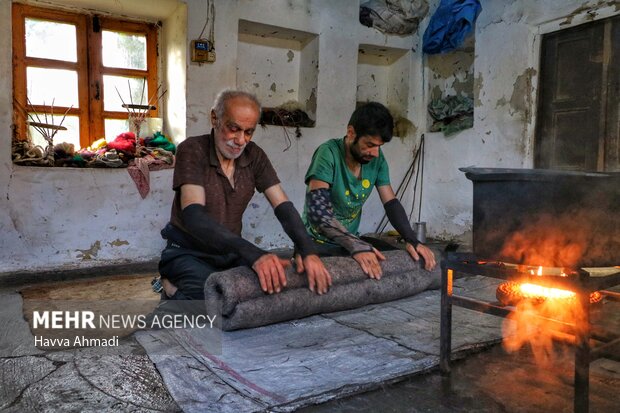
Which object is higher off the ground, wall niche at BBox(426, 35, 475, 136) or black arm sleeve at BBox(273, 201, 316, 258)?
wall niche at BBox(426, 35, 475, 136)

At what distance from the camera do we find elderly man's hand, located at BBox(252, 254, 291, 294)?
7.41 ft

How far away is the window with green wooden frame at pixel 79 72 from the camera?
4.39 meters

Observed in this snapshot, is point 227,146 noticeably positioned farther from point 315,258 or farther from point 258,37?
point 258,37

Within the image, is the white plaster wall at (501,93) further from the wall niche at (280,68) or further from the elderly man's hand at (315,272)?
the elderly man's hand at (315,272)

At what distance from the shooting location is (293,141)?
5.37 metres

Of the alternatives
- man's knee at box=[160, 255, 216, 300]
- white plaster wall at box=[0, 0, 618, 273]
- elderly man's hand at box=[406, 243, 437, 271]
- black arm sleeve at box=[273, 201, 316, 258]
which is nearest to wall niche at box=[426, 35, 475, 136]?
white plaster wall at box=[0, 0, 618, 273]

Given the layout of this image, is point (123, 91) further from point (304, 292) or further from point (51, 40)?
point (304, 292)

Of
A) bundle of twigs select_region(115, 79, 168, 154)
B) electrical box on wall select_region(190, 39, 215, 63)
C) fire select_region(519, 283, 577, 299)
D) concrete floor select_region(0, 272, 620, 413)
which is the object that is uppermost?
electrical box on wall select_region(190, 39, 215, 63)

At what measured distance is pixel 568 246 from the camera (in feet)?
5.48

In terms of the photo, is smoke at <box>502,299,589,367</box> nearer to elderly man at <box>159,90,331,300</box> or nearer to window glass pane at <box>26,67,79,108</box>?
elderly man at <box>159,90,331,300</box>

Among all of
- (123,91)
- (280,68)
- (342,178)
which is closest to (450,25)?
(280,68)

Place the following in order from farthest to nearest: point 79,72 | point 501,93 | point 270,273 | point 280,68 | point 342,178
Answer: point 280,68, point 501,93, point 79,72, point 342,178, point 270,273

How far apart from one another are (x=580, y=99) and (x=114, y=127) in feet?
15.0

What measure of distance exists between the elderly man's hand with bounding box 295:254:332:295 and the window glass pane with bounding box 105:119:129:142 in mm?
3230
